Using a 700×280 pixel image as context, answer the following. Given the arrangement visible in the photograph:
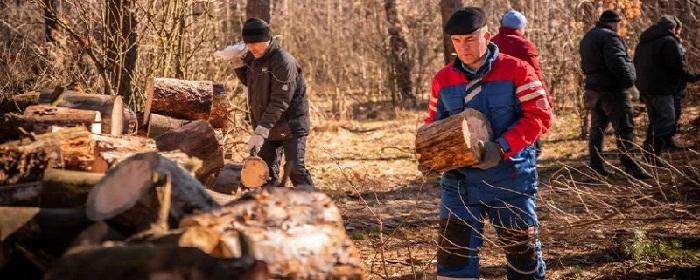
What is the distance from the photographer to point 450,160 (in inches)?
178

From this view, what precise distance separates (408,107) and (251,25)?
397 inches

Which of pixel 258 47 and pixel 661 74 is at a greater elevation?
→ pixel 258 47

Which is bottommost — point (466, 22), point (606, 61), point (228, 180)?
point (228, 180)

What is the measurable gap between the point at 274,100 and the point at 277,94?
54 mm

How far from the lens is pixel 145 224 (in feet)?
11.6

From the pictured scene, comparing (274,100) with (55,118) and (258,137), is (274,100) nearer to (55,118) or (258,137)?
(258,137)

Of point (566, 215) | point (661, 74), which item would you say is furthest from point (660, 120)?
point (566, 215)

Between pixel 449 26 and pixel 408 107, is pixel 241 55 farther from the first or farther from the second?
pixel 408 107

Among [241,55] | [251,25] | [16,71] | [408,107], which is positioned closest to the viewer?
[251,25]

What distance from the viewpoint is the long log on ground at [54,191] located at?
4102 millimetres

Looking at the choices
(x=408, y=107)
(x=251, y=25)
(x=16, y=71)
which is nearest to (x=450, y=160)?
(x=251, y=25)

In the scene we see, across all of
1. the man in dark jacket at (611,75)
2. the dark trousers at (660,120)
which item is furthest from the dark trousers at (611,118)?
the dark trousers at (660,120)

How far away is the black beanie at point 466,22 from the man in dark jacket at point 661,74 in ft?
17.3

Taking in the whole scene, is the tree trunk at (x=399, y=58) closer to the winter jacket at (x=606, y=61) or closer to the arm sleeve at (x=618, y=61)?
the winter jacket at (x=606, y=61)
